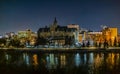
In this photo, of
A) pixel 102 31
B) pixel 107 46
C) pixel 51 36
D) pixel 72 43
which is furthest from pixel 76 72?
pixel 102 31

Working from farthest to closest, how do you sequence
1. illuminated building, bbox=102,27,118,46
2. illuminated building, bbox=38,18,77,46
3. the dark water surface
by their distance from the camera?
illuminated building, bbox=102,27,118,46 → illuminated building, bbox=38,18,77,46 → the dark water surface

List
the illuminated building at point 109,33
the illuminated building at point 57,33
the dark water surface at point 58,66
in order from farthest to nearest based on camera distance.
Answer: the illuminated building at point 109,33, the illuminated building at point 57,33, the dark water surface at point 58,66

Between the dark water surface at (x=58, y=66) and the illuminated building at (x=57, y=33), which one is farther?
the illuminated building at (x=57, y=33)

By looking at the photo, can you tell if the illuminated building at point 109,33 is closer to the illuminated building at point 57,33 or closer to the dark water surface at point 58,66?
the illuminated building at point 57,33

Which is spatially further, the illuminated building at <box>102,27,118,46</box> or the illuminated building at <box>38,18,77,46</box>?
the illuminated building at <box>102,27,118,46</box>

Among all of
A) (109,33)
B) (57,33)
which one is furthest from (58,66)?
(109,33)

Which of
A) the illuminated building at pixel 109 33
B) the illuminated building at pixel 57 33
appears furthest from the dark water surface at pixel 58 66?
the illuminated building at pixel 109 33

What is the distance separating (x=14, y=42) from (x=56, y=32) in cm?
3200

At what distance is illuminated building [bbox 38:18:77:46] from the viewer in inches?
5187

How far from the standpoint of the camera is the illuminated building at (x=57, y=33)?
5187 inches

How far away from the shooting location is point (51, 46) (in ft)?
386

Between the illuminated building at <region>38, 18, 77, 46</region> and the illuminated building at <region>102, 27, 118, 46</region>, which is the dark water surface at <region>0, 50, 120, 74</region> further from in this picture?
the illuminated building at <region>102, 27, 118, 46</region>

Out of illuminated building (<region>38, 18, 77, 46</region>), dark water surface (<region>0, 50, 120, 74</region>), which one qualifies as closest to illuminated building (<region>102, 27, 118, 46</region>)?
illuminated building (<region>38, 18, 77, 46</region>)

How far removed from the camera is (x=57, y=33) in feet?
466
